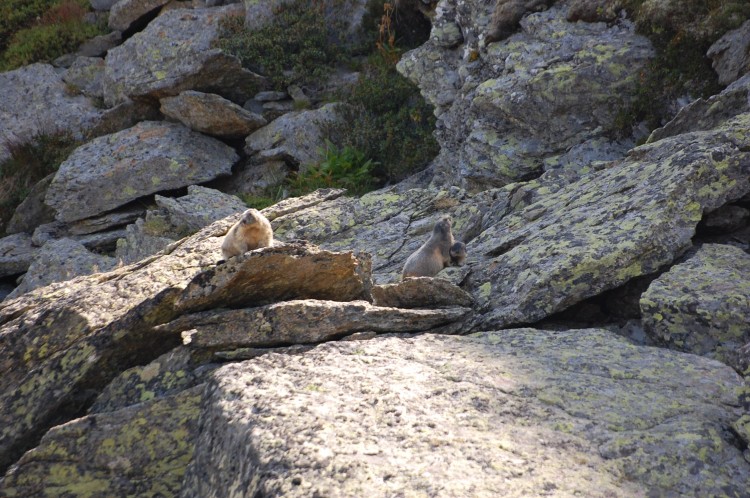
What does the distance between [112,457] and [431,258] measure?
613 centimetres

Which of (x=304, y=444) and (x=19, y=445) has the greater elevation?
(x=304, y=444)

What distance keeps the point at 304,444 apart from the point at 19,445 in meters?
3.76

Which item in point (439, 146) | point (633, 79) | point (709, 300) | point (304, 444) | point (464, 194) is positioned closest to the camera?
point (304, 444)

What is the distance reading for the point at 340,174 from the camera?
20.5 meters

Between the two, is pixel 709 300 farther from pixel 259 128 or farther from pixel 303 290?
pixel 259 128

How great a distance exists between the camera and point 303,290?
8953mm

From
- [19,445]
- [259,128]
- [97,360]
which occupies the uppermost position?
[97,360]

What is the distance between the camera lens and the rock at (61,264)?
18.7 metres

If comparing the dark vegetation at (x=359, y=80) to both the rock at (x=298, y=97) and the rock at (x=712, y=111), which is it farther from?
the rock at (x=712, y=111)

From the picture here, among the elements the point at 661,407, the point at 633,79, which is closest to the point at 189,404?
the point at 661,407

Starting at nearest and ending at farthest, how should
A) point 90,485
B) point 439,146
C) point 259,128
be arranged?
point 90,485, point 439,146, point 259,128

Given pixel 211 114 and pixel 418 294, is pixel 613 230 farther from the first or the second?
pixel 211 114

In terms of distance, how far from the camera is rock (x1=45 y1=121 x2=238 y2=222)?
2150 centimetres

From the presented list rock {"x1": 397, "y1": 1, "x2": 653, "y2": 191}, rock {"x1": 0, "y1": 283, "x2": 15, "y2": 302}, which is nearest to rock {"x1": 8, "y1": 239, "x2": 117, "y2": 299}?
rock {"x1": 0, "y1": 283, "x2": 15, "y2": 302}
